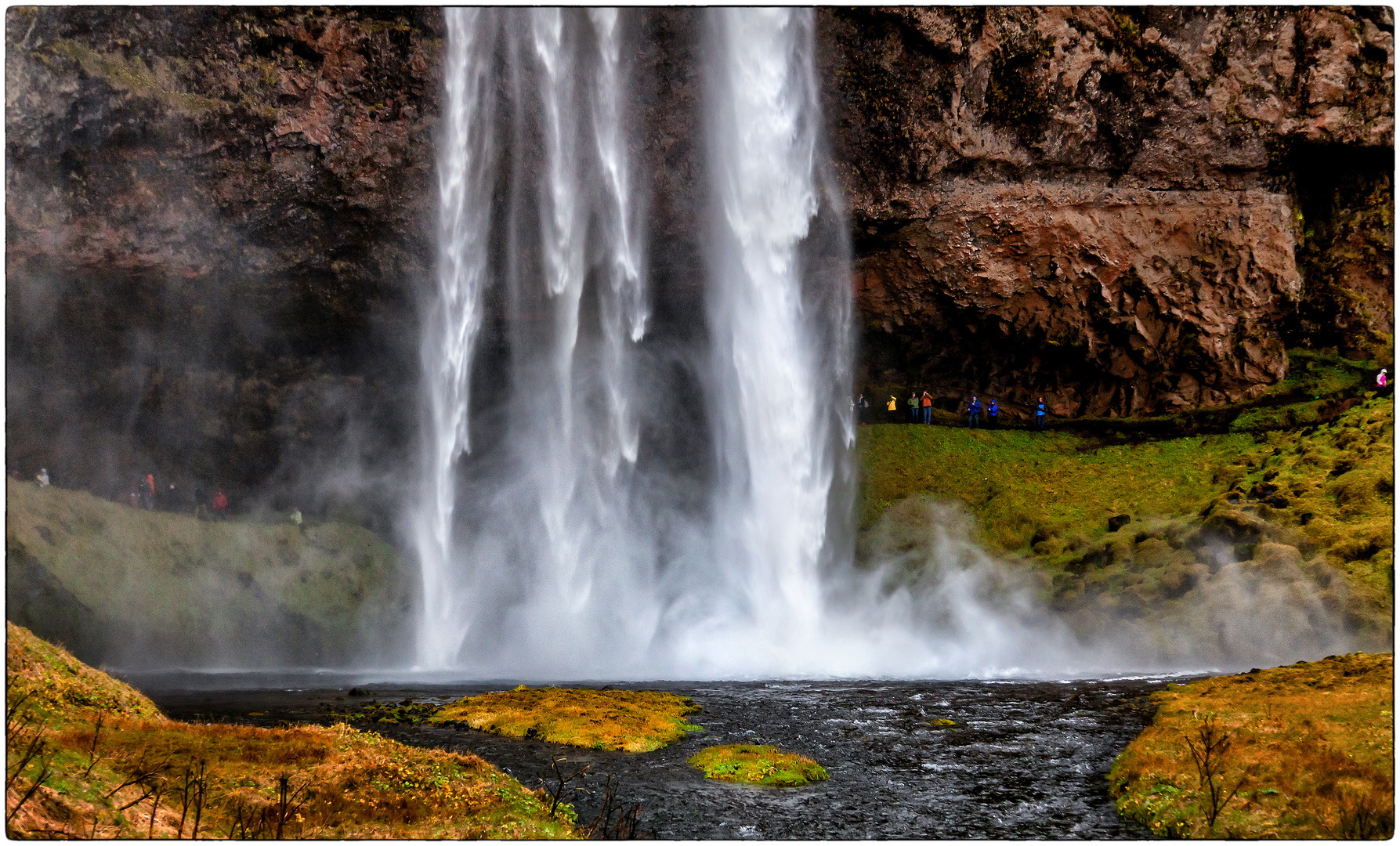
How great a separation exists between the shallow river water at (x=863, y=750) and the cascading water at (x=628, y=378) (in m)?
8.85

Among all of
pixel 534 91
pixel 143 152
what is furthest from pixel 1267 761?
pixel 143 152

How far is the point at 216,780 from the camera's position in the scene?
10.6 metres

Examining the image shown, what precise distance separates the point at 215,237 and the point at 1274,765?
33034 millimetres

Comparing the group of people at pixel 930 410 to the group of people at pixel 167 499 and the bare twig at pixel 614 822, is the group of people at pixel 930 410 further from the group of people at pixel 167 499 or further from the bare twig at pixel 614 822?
the bare twig at pixel 614 822

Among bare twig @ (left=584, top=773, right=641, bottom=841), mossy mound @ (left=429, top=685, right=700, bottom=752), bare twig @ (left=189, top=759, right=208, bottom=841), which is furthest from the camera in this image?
mossy mound @ (left=429, top=685, right=700, bottom=752)

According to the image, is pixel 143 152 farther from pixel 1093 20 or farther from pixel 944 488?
pixel 1093 20

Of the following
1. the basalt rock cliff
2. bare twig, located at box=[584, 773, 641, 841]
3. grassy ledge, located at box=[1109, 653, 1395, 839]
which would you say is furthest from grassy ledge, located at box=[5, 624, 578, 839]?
the basalt rock cliff

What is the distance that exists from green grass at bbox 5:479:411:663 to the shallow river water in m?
8.42

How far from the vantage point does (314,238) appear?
32562 millimetres

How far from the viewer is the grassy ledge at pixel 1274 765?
10609 mm

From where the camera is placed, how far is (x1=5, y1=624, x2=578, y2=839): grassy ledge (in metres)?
9.08

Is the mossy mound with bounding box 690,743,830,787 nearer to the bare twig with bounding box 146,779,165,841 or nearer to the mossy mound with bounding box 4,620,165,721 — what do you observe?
the bare twig with bounding box 146,779,165,841

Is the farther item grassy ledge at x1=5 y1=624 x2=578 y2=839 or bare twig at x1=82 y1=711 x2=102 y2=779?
bare twig at x1=82 y1=711 x2=102 y2=779

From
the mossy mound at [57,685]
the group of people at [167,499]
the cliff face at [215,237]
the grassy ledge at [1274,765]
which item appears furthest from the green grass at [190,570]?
the grassy ledge at [1274,765]
